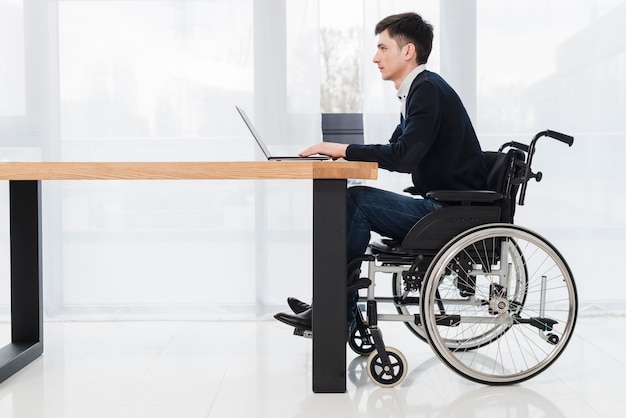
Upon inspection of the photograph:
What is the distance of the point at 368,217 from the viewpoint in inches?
87.7

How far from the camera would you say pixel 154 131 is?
3.21 m

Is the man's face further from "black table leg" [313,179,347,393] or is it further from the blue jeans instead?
"black table leg" [313,179,347,393]

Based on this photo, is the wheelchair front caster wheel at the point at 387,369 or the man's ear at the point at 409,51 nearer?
the wheelchair front caster wheel at the point at 387,369

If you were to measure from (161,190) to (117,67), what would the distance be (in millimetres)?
565

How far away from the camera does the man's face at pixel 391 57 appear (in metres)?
2.39

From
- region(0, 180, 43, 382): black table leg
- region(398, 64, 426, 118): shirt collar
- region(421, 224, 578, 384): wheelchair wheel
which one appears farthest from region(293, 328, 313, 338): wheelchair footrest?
region(0, 180, 43, 382): black table leg

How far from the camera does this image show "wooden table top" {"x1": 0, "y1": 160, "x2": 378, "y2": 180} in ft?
6.41

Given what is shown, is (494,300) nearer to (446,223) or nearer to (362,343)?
(446,223)

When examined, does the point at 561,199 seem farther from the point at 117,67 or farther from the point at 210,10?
the point at 117,67

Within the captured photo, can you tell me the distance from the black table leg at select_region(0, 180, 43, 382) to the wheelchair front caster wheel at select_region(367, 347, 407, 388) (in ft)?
3.71

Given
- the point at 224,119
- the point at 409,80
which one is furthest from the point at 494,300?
the point at 224,119

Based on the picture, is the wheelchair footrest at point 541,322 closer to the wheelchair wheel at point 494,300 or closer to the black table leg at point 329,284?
the wheelchair wheel at point 494,300

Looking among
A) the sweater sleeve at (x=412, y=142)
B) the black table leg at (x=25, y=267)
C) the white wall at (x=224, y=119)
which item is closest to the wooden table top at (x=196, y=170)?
the sweater sleeve at (x=412, y=142)

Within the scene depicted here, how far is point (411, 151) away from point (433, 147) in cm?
16
